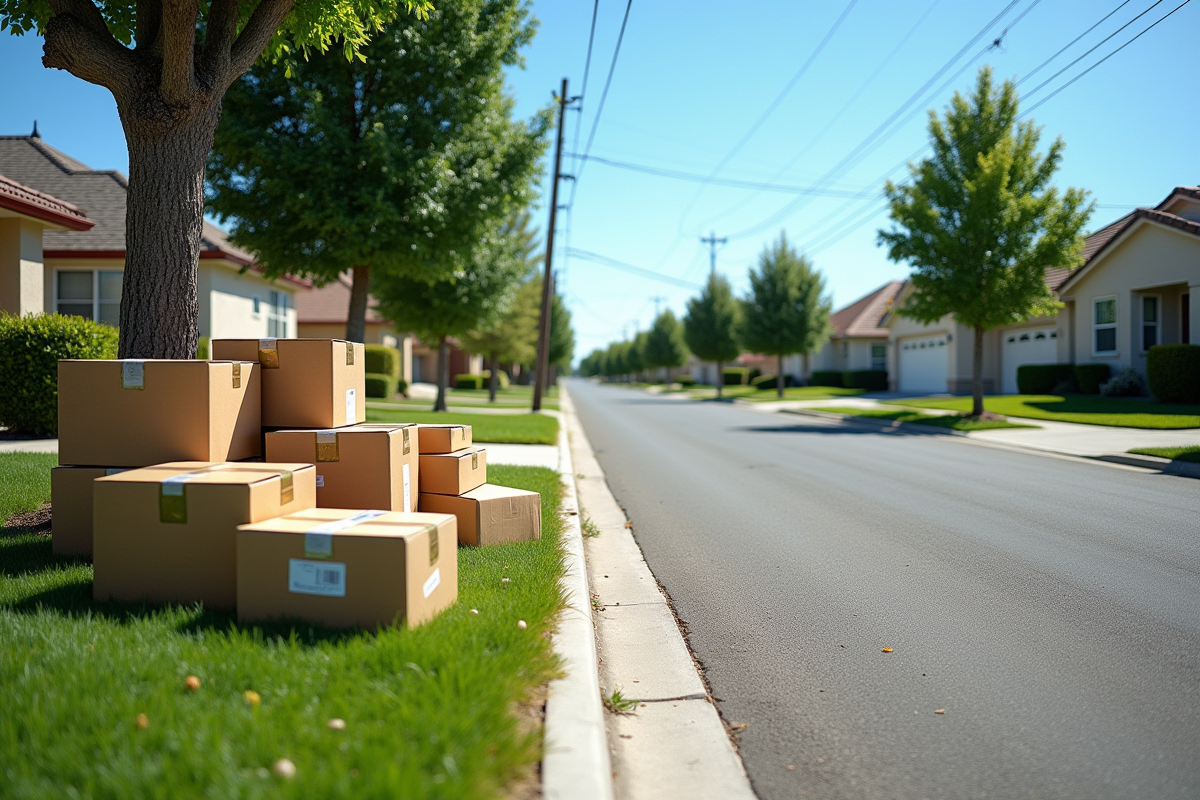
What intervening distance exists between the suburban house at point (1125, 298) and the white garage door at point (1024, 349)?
0.11ft

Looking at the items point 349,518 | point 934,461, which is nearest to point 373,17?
point 349,518

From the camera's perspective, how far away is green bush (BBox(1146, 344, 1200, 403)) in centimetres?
1961

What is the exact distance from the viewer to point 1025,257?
1994 centimetres

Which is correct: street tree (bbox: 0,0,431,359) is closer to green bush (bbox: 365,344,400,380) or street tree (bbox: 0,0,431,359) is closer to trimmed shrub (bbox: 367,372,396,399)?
trimmed shrub (bbox: 367,372,396,399)

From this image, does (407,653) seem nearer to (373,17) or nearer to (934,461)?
(373,17)

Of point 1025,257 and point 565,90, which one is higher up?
point 565,90

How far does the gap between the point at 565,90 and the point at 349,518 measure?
22.3 meters

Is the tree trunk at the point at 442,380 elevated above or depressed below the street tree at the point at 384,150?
below

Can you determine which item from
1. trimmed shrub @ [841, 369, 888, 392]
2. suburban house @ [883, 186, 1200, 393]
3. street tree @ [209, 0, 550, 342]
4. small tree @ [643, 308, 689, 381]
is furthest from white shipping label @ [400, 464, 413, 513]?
small tree @ [643, 308, 689, 381]

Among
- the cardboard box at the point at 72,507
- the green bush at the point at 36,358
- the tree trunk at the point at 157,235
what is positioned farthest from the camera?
the green bush at the point at 36,358

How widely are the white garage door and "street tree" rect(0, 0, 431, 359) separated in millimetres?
27951

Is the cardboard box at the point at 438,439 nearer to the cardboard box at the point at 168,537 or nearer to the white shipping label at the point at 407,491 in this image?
the white shipping label at the point at 407,491

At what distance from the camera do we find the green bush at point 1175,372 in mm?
19609

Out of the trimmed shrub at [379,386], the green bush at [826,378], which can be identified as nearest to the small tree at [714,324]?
the green bush at [826,378]
